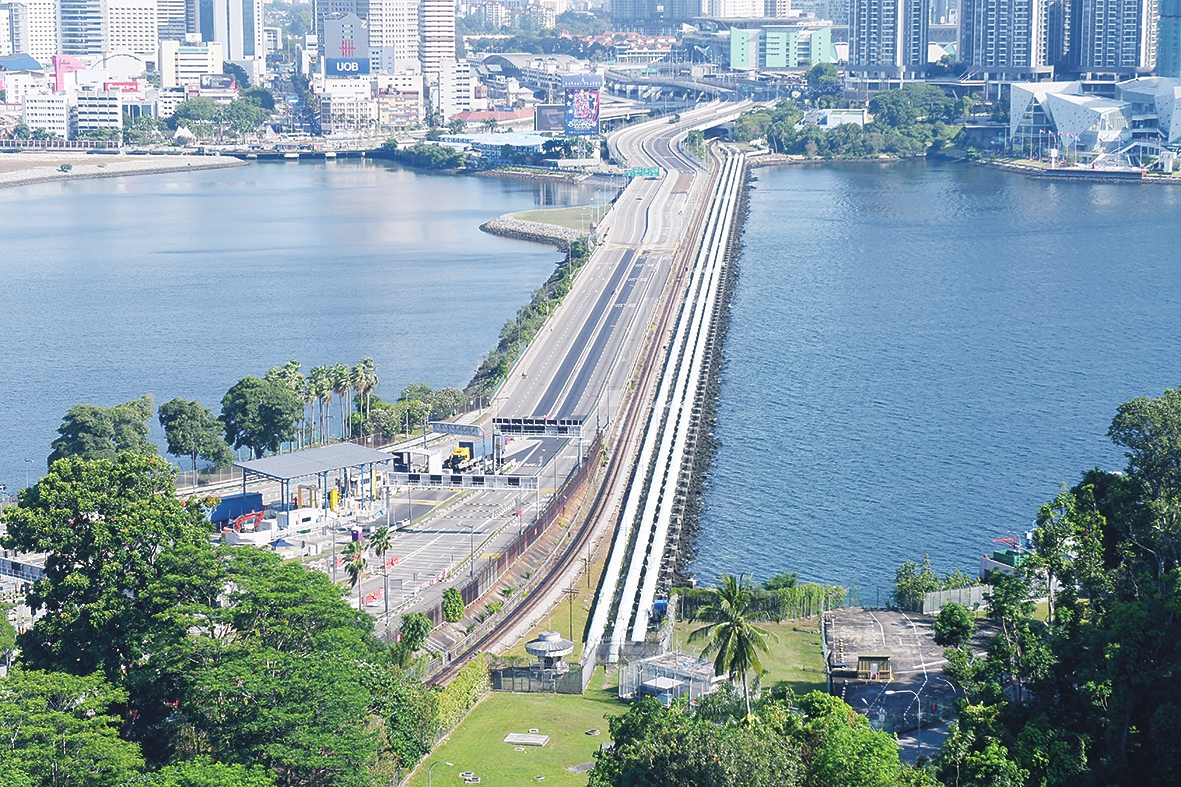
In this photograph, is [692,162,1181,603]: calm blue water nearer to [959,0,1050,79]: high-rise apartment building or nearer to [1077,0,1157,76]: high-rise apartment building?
[1077,0,1157,76]: high-rise apartment building

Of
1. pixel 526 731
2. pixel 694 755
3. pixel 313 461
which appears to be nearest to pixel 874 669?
pixel 526 731

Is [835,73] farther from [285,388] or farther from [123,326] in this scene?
[285,388]

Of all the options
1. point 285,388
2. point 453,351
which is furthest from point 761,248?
point 285,388

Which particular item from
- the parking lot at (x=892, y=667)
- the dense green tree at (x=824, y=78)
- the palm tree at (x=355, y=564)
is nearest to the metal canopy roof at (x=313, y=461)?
the palm tree at (x=355, y=564)

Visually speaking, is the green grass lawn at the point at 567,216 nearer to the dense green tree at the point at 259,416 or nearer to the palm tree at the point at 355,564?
the dense green tree at the point at 259,416

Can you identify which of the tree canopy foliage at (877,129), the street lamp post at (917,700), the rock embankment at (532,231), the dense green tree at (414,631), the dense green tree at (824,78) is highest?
the dense green tree at (824,78)

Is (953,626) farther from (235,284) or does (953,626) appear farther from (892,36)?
(892,36)
